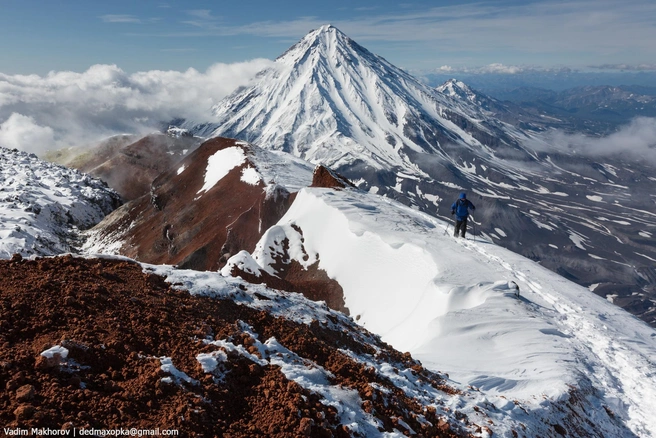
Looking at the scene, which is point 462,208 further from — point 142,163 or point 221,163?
point 142,163

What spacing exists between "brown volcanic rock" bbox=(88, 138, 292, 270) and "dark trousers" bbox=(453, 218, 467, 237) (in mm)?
20676

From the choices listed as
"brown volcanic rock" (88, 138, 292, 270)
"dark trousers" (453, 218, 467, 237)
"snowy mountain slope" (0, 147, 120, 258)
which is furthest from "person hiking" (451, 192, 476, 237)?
"snowy mountain slope" (0, 147, 120, 258)

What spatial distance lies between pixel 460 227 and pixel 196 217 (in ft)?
133

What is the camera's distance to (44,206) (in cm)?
7950

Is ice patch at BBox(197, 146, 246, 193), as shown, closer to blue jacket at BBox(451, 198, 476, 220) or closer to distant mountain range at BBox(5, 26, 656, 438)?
distant mountain range at BBox(5, 26, 656, 438)

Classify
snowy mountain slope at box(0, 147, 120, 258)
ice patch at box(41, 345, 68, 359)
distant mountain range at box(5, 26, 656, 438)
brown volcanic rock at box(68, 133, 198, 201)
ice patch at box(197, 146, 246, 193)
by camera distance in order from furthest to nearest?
Result: 1. brown volcanic rock at box(68, 133, 198, 201)
2. ice patch at box(197, 146, 246, 193)
3. snowy mountain slope at box(0, 147, 120, 258)
4. distant mountain range at box(5, 26, 656, 438)
5. ice patch at box(41, 345, 68, 359)

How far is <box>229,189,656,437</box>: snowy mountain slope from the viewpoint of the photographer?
1119 centimetres

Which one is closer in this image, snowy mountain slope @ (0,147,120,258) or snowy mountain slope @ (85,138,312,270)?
snowy mountain slope @ (85,138,312,270)

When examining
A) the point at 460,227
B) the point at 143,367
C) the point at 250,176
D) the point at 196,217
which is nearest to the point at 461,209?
the point at 460,227

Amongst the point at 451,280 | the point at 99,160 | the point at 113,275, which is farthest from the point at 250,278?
the point at 99,160

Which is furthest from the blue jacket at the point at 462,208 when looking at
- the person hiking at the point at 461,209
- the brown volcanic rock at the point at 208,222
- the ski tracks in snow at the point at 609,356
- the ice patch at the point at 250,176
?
the ice patch at the point at 250,176

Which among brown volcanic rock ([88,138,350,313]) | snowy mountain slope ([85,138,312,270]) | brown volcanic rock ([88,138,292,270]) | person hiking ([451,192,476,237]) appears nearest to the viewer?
person hiking ([451,192,476,237])

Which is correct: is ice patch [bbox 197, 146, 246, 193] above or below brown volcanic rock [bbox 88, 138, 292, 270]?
above

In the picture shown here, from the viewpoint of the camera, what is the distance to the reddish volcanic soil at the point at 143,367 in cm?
579
